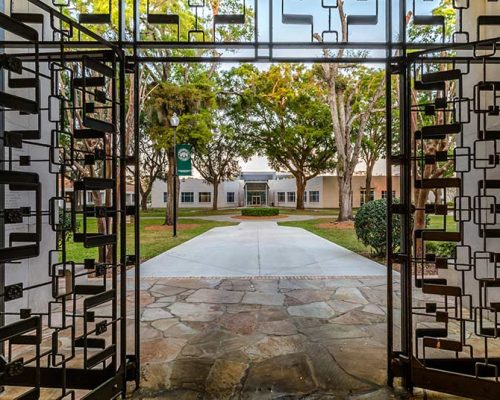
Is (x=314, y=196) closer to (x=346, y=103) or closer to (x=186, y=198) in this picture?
(x=186, y=198)

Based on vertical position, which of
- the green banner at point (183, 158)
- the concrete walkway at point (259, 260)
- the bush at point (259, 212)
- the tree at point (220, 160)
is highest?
the tree at point (220, 160)

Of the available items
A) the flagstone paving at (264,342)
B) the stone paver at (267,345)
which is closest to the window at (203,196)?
the flagstone paving at (264,342)

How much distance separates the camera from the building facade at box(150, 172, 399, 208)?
93.2 ft

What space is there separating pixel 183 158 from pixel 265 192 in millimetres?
27159

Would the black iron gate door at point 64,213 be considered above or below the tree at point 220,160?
below

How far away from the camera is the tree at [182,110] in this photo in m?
11.9

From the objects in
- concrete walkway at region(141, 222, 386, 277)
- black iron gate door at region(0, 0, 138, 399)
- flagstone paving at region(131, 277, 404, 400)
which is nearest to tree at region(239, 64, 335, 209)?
concrete walkway at region(141, 222, 386, 277)

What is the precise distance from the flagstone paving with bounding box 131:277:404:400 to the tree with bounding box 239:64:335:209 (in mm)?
10974

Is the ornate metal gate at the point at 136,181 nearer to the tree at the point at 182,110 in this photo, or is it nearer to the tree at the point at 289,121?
the tree at the point at 182,110

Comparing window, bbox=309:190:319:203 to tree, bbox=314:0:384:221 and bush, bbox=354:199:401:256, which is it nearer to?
tree, bbox=314:0:384:221

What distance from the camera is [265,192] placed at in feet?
123

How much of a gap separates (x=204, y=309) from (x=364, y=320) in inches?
72.1

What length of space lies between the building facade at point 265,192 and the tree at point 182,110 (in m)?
17.6

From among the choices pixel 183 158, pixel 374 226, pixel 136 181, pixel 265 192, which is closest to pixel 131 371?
pixel 136 181
